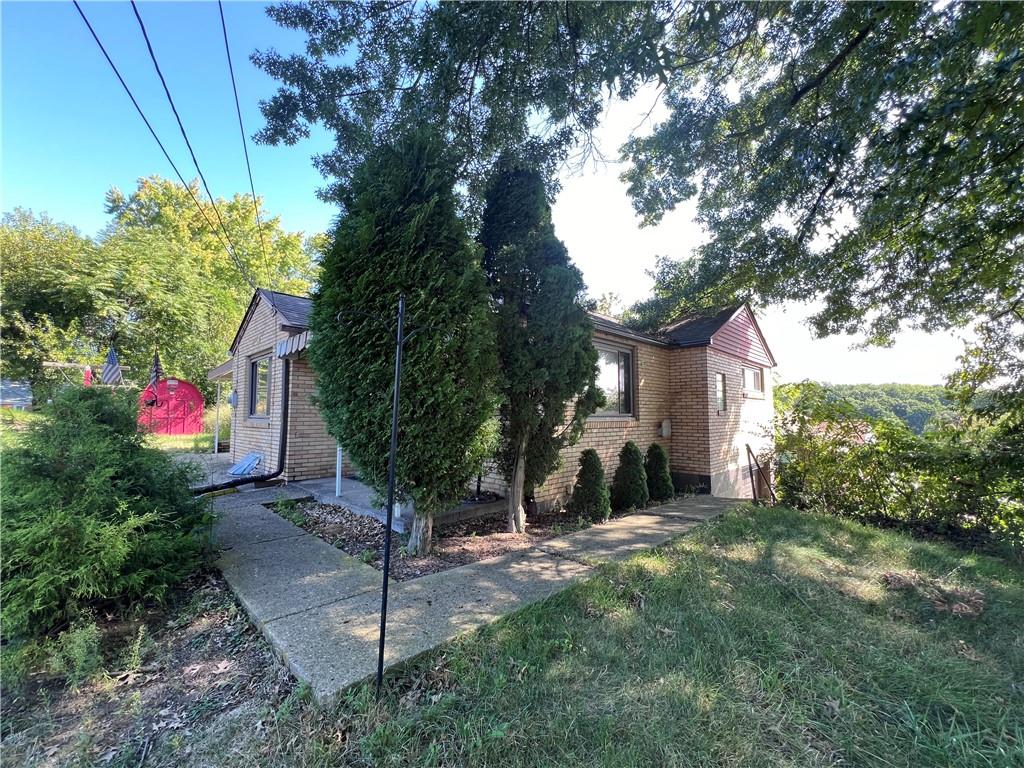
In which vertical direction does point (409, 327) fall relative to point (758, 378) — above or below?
below

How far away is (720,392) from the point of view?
9859 mm

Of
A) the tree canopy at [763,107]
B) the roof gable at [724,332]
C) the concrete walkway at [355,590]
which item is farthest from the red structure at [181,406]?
the roof gable at [724,332]

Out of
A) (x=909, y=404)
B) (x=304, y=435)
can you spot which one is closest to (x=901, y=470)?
(x=909, y=404)

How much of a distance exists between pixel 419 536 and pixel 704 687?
2.89 m

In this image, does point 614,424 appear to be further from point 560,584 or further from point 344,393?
point 344,393

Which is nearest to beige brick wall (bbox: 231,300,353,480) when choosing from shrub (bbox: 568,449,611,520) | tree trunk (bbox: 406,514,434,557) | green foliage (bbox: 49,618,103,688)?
tree trunk (bbox: 406,514,434,557)

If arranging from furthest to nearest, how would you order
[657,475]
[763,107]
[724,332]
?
[724,332] < [657,475] < [763,107]

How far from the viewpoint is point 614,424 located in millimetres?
7820

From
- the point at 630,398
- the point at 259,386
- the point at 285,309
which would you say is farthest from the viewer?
the point at 259,386

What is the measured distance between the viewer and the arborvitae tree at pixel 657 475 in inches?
315

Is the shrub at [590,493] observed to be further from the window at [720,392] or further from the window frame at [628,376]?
the window at [720,392]

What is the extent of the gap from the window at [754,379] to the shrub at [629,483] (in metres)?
6.00

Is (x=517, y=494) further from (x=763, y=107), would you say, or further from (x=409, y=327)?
(x=763, y=107)

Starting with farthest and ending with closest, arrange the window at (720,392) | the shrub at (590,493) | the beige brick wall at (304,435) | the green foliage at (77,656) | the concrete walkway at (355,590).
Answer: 1. the window at (720,392)
2. the beige brick wall at (304,435)
3. the shrub at (590,493)
4. the concrete walkway at (355,590)
5. the green foliage at (77,656)
